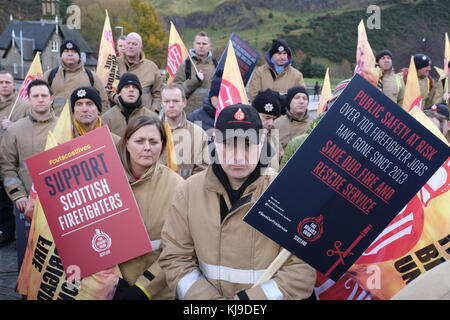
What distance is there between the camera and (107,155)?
126 inches

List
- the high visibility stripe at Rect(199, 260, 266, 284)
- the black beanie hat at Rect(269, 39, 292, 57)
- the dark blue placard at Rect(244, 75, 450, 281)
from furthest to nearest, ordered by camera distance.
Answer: the black beanie hat at Rect(269, 39, 292, 57), the high visibility stripe at Rect(199, 260, 266, 284), the dark blue placard at Rect(244, 75, 450, 281)

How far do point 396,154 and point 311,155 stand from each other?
0.40 metres

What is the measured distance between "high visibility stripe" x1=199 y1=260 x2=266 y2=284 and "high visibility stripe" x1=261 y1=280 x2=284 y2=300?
110mm

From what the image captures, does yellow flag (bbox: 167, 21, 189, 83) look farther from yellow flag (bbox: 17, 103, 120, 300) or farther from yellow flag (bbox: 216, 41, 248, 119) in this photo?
yellow flag (bbox: 17, 103, 120, 300)

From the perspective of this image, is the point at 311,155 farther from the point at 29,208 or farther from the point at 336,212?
the point at 29,208

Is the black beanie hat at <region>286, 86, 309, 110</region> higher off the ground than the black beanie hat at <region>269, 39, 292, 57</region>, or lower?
lower

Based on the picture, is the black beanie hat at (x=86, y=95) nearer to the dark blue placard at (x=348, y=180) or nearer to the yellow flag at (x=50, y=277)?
the yellow flag at (x=50, y=277)

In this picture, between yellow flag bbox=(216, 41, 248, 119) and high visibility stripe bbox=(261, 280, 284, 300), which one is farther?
yellow flag bbox=(216, 41, 248, 119)

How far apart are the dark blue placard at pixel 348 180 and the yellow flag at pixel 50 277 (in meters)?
1.09

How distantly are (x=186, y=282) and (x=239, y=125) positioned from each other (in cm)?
90

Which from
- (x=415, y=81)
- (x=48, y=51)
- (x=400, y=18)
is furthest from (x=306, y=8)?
(x=415, y=81)

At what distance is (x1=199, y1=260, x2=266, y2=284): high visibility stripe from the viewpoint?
9.16 ft

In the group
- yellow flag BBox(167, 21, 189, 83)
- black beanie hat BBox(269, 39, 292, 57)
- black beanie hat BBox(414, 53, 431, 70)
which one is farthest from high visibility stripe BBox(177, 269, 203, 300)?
black beanie hat BBox(414, 53, 431, 70)
